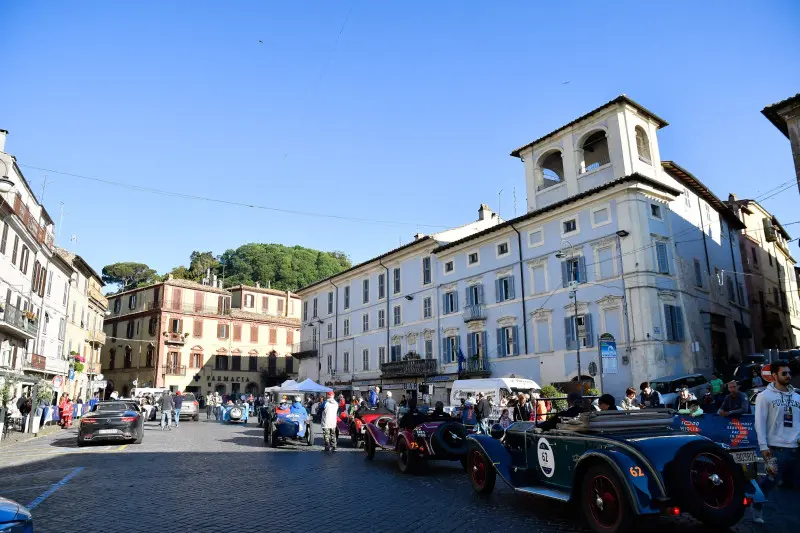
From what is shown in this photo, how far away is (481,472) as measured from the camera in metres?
8.49

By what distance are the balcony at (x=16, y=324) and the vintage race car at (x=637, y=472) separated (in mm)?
27308

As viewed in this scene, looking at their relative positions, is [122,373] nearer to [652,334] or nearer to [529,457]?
[652,334]

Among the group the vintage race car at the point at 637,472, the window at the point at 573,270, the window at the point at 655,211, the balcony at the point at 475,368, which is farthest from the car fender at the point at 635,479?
the balcony at the point at 475,368

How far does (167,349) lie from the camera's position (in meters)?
54.9

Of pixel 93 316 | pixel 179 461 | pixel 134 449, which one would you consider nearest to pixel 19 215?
pixel 134 449

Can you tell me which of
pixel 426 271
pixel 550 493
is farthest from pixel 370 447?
pixel 426 271

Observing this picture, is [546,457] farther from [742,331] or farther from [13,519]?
[742,331]

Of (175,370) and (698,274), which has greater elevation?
(698,274)

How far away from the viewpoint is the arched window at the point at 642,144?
29.9m

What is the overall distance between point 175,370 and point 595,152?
42792 millimetres

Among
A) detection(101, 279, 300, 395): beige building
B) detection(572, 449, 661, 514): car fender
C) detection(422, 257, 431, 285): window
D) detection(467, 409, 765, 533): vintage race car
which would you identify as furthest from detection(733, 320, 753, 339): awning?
detection(101, 279, 300, 395): beige building

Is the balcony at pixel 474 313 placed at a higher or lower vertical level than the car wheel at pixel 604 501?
higher

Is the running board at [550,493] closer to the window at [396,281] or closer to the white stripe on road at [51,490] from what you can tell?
the white stripe on road at [51,490]

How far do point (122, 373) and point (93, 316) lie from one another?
11594 mm
